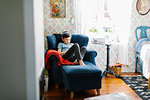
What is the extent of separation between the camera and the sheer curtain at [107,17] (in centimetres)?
412

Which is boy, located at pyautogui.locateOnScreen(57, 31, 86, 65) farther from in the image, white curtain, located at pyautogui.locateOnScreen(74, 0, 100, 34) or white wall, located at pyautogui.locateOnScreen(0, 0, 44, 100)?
white wall, located at pyautogui.locateOnScreen(0, 0, 44, 100)

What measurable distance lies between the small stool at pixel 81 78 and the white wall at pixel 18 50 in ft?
2.39

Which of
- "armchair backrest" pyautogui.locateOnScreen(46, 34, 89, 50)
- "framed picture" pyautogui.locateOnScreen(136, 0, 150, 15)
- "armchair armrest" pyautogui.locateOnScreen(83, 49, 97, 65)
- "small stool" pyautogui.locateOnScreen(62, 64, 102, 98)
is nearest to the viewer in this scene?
"small stool" pyautogui.locateOnScreen(62, 64, 102, 98)

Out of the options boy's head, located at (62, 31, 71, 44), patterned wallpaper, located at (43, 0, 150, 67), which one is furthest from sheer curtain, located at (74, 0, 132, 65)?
boy's head, located at (62, 31, 71, 44)

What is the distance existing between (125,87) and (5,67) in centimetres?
209

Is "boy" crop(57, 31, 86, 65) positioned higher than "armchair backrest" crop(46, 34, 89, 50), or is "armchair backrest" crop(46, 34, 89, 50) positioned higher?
"armchair backrest" crop(46, 34, 89, 50)

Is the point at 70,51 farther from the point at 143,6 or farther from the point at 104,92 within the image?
the point at 143,6

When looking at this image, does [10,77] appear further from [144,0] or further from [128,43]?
[144,0]

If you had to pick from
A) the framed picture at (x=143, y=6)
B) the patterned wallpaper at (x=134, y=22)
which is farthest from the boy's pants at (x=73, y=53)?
the framed picture at (x=143, y=6)

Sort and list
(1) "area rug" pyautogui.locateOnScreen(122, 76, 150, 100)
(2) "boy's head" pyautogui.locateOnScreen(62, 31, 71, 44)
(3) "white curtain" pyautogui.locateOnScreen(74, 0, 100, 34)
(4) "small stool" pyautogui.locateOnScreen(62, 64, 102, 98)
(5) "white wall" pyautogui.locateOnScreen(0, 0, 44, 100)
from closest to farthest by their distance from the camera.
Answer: (5) "white wall" pyautogui.locateOnScreen(0, 0, 44, 100)
(4) "small stool" pyautogui.locateOnScreen(62, 64, 102, 98)
(1) "area rug" pyautogui.locateOnScreen(122, 76, 150, 100)
(2) "boy's head" pyautogui.locateOnScreen(62, 31, 71, 44)
(3) "white curtain" pyautogui.locateOnScreen(74, 0, 100, 34)

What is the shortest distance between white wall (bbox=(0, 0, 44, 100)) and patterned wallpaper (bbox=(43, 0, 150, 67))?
82.1 inches

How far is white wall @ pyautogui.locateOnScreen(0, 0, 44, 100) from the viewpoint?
2023 mm

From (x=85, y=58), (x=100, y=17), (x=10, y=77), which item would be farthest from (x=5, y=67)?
(x=100, y=17)

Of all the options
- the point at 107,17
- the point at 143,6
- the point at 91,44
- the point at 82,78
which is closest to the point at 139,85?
the point at 82,78
